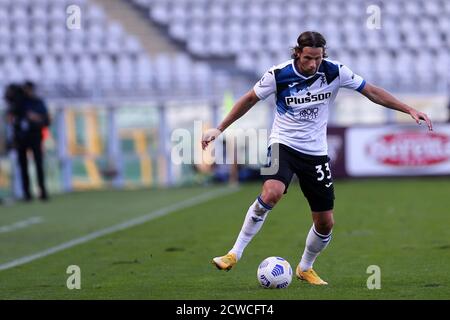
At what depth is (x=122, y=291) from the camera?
317 inches

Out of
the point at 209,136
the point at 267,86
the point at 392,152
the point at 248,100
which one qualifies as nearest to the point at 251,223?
the point at 209,136

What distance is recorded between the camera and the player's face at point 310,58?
7996mm

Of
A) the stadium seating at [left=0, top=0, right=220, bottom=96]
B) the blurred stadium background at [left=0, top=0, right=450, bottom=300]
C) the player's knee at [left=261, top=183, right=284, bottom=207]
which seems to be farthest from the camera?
the stadium seating at [left=0, top=0, right=220, bottom=96]

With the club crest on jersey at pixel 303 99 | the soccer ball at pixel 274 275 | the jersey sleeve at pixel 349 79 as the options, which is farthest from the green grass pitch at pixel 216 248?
the jersey sleeve at pixel 349 79

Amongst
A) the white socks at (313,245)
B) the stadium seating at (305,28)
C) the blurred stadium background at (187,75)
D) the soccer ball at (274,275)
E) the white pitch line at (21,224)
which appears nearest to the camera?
the soccer ball at (274,275)

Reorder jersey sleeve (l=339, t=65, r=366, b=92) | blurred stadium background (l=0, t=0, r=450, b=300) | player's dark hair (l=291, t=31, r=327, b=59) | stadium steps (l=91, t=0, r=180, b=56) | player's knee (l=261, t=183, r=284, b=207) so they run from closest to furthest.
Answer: player's dark hair (l=291, t=31, r=327, b=59), player's knee (l=261, t=183, r=284, b=207), jersey sleeve (l=339, t=65, r=366, b=92), blurred stadium background (l=0, t=0, r=450, b=300), stadium steps (l=91, t=0, r=180, b=56)

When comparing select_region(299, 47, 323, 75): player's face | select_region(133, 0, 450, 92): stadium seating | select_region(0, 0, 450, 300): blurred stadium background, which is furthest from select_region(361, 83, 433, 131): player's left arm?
select_region(133, 0, 450, 92): stadium seating

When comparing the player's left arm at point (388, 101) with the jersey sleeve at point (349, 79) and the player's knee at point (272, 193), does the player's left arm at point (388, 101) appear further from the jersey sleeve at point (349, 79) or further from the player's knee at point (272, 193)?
the player's knee at point (272, 193)

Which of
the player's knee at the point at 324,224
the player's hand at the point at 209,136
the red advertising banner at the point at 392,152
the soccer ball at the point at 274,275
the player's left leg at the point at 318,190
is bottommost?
the red advertising banner at the point at 392,152

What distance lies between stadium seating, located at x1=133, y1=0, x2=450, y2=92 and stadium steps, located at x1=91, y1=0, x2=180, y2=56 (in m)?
0.28

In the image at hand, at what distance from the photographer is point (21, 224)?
15688 mm

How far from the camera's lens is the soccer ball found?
8.04m

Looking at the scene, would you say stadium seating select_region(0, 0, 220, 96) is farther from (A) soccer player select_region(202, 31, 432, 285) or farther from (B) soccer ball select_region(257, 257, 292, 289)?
(B) soccer ball select_region(257, 257, 292, 289)

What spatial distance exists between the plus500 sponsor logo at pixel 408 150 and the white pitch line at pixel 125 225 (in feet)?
13.5
